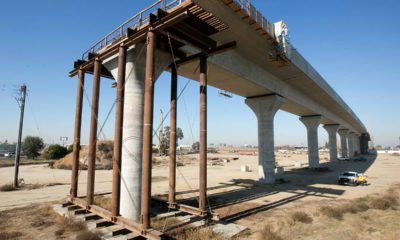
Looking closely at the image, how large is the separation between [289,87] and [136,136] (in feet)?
81.7

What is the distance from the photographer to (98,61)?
54.3ft

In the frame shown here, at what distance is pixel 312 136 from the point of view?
53.3m

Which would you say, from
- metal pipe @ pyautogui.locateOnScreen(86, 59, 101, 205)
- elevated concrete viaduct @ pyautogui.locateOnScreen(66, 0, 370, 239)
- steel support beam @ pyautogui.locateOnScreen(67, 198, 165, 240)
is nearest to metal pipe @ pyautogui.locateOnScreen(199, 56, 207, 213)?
elevated concrete viaduct @ pyautogui.locateOnScreen(66, 0, 370, 239)

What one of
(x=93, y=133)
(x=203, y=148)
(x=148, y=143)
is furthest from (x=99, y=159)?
(x=148, y=143)

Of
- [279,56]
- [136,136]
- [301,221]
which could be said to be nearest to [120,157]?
[136,136]

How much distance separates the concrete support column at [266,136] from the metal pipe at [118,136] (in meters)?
20.7

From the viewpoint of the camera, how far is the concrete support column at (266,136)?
30969 millimetres

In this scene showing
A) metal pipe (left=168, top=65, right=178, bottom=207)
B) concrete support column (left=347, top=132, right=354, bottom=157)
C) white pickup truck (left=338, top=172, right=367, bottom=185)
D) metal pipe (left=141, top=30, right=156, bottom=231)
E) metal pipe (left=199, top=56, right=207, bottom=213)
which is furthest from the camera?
concrete support column (left=347, top=132, right=354, bottom=157)

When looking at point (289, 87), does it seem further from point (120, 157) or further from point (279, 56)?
point (120, 157)

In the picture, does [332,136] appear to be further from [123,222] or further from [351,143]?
[123,222]

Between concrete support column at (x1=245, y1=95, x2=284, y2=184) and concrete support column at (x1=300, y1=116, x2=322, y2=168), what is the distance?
79.5 feet

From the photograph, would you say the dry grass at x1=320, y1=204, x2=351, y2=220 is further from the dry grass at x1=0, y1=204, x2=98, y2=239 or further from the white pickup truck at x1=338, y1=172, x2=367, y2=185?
the white pickup truck at x1=338, y1=172, x2=367, y2=185

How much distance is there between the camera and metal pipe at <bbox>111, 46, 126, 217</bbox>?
12914 mm

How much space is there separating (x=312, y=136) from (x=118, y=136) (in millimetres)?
48713
